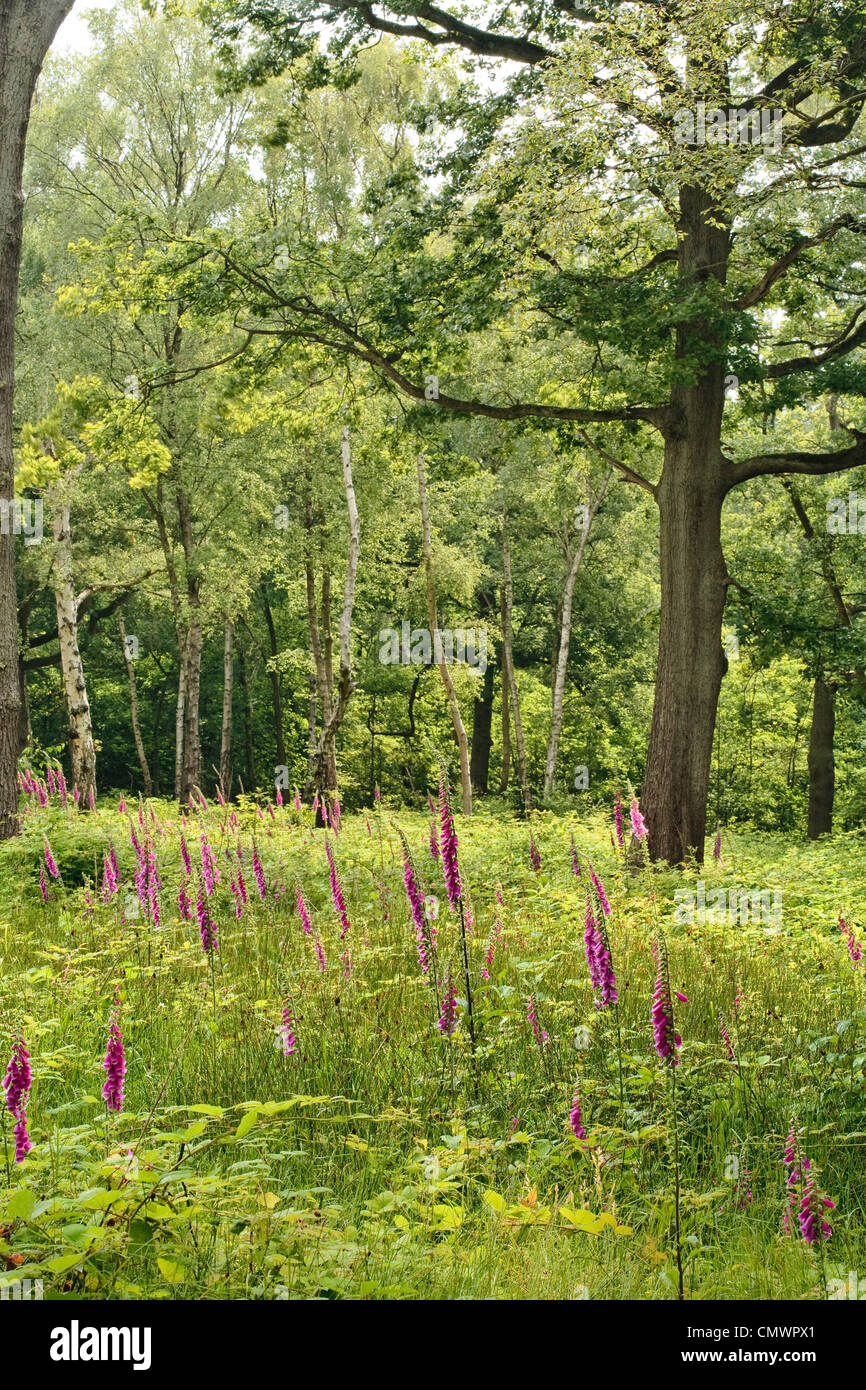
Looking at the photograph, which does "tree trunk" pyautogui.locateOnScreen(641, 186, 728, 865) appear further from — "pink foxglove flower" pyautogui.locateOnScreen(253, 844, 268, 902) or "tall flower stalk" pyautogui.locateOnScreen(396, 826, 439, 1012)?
"tall flower stalk" pyautogui.locateOnScreen(396, 826, 439, 1012)

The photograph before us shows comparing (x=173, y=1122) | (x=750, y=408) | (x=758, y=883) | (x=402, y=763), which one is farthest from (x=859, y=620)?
(x=402, y=763)

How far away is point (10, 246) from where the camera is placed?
977 centimetres

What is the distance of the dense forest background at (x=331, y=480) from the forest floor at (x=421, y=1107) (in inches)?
57.2

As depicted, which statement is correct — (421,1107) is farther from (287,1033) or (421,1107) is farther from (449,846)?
(449,846)

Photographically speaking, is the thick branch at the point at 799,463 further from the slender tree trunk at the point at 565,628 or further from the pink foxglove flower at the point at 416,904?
the slender tree trunk at the point at 565,628

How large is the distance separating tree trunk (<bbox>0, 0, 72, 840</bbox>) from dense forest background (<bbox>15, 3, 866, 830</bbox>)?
100 centimetres

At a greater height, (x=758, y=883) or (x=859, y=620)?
(x=859, y=620)

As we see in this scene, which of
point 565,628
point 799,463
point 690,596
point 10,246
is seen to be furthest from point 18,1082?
point 565,628

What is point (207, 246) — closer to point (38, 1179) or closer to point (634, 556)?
point (38, 1179)

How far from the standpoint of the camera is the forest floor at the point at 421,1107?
8.82 feet

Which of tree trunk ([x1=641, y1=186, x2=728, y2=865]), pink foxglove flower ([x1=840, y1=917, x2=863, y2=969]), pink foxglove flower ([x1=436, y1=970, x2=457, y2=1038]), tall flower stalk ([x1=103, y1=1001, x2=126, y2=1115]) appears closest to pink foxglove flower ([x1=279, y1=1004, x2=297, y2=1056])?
pink foxglove flower ([x1=436, y1=970, x2=457, y2=1038])

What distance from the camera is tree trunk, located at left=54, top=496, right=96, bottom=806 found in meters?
18.1
